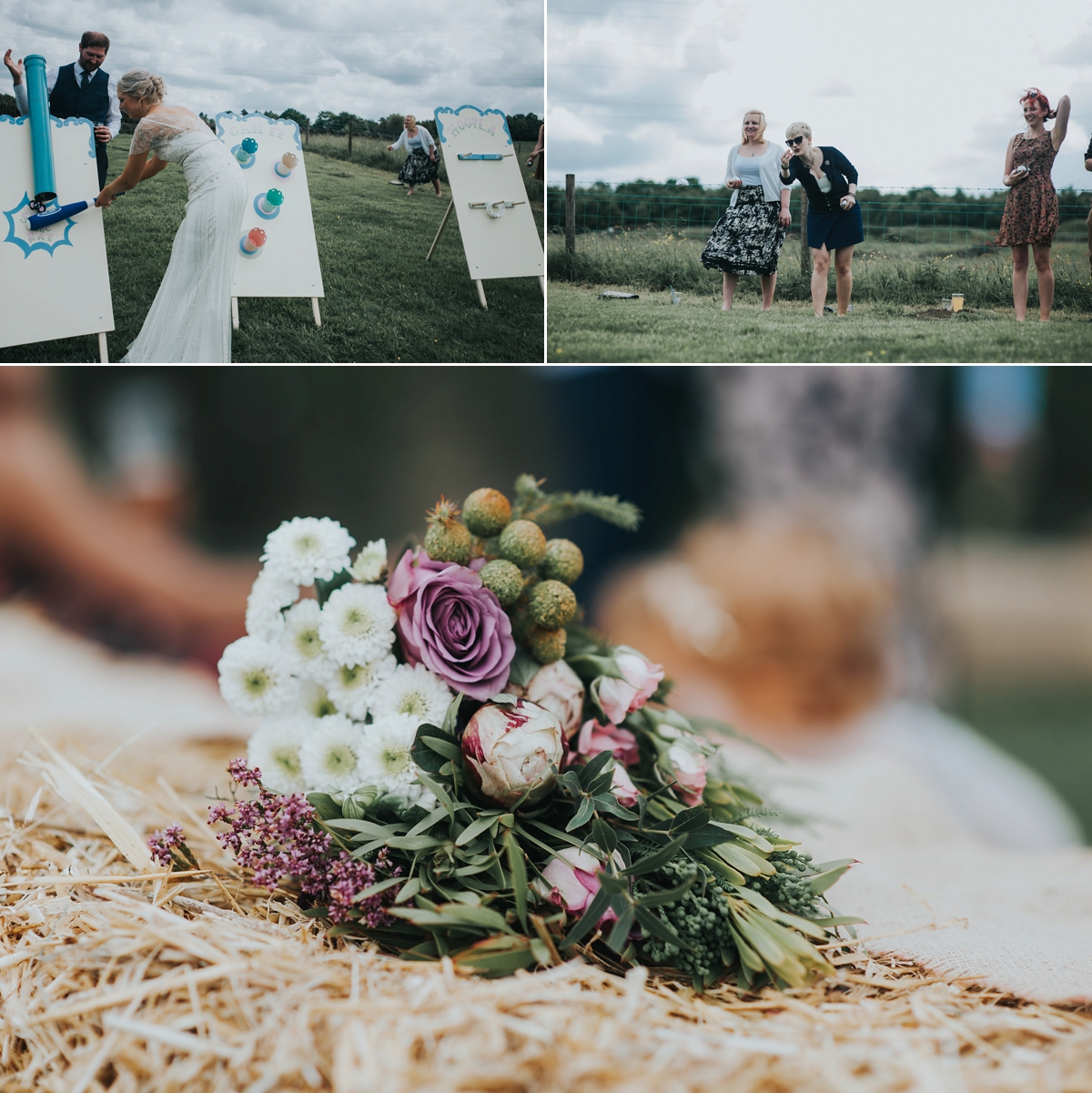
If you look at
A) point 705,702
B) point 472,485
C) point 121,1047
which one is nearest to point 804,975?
point 121,1047

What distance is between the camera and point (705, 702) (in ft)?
5.99

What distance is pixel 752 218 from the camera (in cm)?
203

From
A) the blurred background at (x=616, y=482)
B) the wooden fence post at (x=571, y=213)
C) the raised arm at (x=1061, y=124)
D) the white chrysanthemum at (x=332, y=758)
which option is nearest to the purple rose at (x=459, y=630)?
the white chrysanthemum at (x=332, y=758)

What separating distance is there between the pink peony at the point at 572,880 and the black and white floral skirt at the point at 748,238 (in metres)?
1.81

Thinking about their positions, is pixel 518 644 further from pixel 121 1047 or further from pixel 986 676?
pixel 986 676

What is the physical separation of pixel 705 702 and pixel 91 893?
4.48 ft

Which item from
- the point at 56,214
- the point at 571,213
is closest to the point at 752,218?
the point at 571,213

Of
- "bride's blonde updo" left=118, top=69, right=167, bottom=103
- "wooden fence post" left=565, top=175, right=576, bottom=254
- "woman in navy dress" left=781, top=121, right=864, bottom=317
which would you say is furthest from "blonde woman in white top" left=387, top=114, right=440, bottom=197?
A: "woman in navy dress" left=781, top=121, right=864, bottom=317

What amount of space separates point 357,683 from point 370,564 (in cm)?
13

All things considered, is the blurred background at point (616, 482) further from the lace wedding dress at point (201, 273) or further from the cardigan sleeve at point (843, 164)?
the cardigan sleeve at point (843, 164)

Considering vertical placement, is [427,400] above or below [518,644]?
above

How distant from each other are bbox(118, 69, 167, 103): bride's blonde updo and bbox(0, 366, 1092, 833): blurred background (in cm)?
65

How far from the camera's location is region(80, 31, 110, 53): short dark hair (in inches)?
70.2

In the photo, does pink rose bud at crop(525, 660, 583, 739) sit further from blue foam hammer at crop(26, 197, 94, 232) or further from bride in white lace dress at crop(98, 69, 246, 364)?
blue foam hammer at crop(26, 197, 94, 232)
